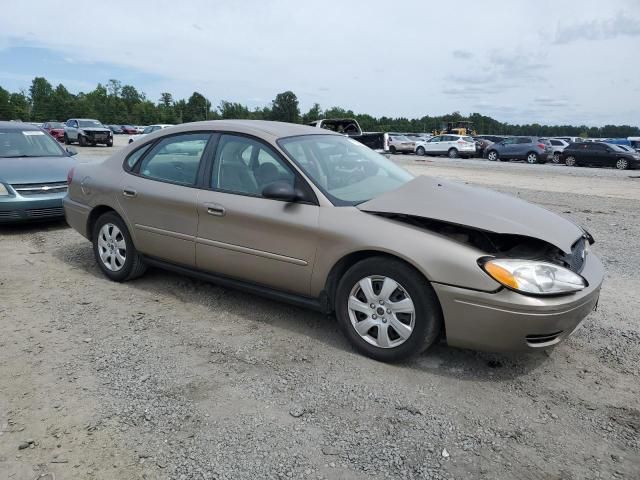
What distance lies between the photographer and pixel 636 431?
9.11ft

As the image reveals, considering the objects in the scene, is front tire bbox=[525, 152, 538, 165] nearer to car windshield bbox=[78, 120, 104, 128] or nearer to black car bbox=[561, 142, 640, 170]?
black car bbox=[561, 142, 640, 170]

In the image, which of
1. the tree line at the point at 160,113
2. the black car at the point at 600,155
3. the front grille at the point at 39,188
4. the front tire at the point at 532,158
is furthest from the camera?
the tree line at the point at 160,113

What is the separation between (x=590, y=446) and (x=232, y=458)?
1.83m

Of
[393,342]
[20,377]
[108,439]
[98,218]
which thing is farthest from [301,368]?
[98,218]

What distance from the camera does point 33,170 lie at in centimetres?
743

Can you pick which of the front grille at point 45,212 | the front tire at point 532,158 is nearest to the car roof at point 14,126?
the front grille at point 45,212

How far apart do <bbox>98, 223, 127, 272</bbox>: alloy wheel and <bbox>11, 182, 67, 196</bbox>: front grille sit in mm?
2717

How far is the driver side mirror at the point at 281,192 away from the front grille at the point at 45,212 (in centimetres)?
484

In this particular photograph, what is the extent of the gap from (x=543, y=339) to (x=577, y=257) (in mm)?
770

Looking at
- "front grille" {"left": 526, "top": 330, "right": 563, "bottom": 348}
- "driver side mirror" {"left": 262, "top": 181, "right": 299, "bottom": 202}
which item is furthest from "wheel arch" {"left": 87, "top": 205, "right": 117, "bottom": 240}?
"front grille" {"left": 526, "top": 330, "right": 563, "bottom": 348}

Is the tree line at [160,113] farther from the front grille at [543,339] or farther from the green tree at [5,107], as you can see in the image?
the front grille at [543,339]

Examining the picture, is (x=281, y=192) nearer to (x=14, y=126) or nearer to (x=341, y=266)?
(x=341, y=266)

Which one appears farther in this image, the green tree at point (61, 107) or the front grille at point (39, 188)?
the green tree at point (61, 107)

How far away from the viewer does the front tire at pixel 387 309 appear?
325 centimetres
